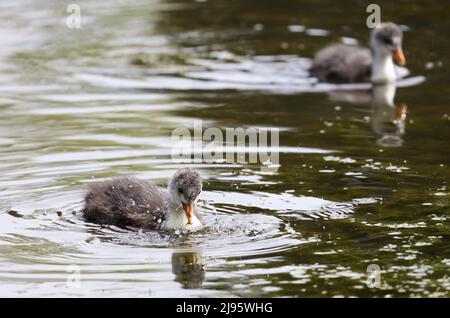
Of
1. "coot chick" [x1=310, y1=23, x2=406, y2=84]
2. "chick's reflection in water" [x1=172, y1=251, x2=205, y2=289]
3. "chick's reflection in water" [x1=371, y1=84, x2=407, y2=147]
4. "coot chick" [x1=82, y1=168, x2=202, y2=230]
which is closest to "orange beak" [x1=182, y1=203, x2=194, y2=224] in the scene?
"coot chick" [x1=82, y1=168, x2=202, y2=230]

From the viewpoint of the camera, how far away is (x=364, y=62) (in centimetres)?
1689

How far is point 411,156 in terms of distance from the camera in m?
12.0

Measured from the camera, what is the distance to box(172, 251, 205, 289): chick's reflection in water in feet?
27.4

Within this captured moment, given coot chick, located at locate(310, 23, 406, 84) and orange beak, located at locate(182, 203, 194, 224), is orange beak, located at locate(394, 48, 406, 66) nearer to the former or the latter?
coot chick, located at locate(310, 23, 406, 84)

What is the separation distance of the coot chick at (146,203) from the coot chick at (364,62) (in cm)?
641

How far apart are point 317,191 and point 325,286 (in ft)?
8.42

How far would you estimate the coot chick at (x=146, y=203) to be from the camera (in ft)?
32.0

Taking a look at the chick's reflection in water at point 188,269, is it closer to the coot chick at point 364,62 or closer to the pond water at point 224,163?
the pond water at point 224,163

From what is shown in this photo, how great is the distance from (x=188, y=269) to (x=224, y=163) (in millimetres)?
3398

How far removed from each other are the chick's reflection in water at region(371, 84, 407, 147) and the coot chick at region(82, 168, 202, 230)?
3311 mm

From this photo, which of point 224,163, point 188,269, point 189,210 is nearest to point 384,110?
point 224,163

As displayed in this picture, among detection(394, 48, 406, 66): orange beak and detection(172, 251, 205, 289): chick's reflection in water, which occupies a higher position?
detection(394, 48, 406, 66): orange beak

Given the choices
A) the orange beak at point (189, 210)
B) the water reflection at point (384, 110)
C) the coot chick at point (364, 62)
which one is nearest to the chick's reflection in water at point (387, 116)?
the water reflection at point (384, 110)
